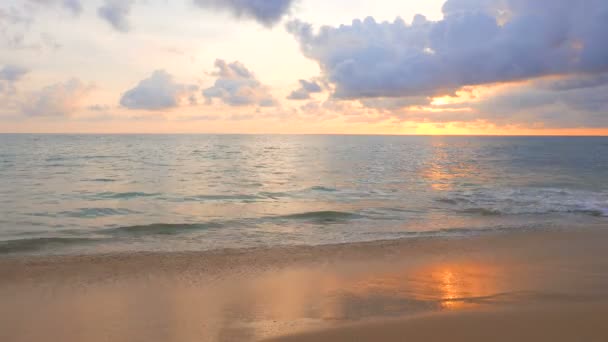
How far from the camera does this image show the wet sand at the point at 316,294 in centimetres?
667

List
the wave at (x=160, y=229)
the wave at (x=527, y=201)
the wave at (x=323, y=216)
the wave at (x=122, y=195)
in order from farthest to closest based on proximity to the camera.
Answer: the wave at (x=122, y=195) → the wave at (x=527, y=201) → the wave at (x=323, y=216) → the wave at (x=160, y=229)

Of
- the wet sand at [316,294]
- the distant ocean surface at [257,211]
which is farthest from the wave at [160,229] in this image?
the wet sand at [316,294]

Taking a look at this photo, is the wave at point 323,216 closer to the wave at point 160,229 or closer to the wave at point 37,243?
the wave at point 160,229

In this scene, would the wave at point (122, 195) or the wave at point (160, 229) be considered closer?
the wave at point (160, 229)

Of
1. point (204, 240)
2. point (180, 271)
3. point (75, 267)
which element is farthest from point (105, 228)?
point (180, 271)

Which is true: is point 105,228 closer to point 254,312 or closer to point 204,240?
point 204,240

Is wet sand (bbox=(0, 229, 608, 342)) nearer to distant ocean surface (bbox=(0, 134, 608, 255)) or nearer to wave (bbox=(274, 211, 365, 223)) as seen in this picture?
distant ocean surface (bbox=(0, 134, 608, 255))

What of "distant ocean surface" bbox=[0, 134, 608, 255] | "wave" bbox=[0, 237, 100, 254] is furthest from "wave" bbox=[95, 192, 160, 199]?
"wave" bbox=[0, 237, 100, 254]

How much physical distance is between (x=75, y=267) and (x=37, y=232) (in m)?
6.17

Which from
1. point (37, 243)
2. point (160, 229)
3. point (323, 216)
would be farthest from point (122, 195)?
point (323, 216)

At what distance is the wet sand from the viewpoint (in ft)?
21.9

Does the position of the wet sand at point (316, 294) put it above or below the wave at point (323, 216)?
above

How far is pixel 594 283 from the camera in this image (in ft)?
29.7

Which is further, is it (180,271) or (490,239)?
(490,239)
